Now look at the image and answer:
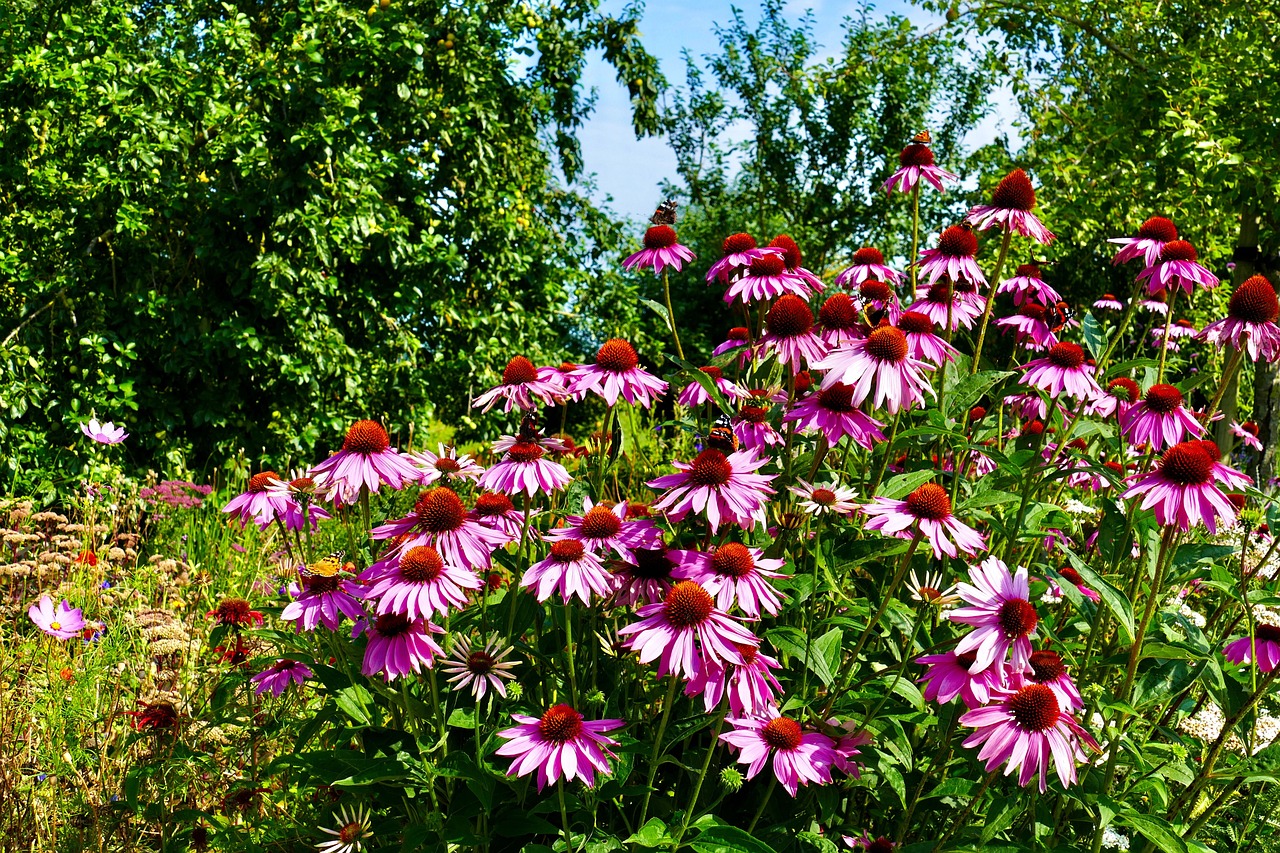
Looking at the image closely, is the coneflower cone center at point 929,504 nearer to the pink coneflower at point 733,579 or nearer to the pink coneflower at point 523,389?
the pink coneflower at point 733,579

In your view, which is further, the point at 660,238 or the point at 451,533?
the point at 660,238

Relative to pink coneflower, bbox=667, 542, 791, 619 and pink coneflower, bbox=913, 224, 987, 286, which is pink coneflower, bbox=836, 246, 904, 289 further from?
pink coneflower, bbox=667, 542, 791, 619

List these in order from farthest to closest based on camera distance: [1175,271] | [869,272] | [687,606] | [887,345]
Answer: [869,272]
[1175,271]
[887,345]
[687,606]

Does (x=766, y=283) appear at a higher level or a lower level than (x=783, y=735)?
higher

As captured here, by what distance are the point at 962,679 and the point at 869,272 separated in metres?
0.99

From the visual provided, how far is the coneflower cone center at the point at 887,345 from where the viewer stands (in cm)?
158

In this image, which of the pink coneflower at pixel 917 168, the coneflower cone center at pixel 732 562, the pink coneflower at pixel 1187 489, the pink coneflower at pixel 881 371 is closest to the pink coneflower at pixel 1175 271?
the pink coneflower at pixel 917 168

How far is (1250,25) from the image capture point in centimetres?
646

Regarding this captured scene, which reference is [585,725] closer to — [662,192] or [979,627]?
[979,627]

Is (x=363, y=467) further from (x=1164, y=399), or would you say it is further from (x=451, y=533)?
(x=1164, y=399)

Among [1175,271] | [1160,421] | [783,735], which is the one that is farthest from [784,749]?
[1175,271]

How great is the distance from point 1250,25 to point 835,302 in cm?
620

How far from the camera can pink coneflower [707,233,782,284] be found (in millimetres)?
1963

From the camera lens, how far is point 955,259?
6.55ft
